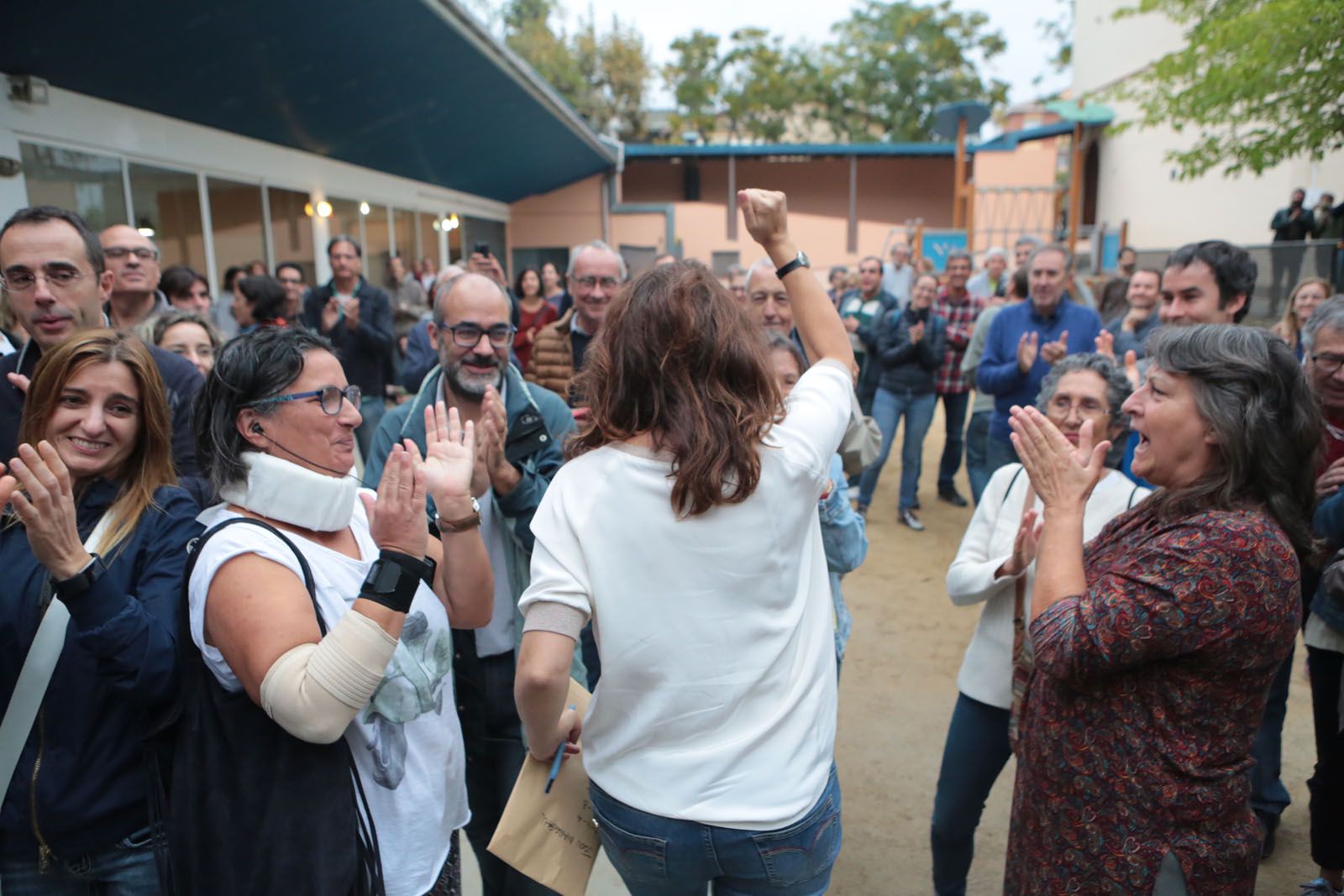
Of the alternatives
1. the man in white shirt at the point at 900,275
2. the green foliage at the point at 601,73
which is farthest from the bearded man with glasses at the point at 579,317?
the green foliage at the point at 601,73

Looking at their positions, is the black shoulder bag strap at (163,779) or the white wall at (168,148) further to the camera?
the white wall at (168,148)

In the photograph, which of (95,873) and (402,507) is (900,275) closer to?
(402,507)

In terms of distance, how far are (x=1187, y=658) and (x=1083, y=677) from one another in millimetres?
187

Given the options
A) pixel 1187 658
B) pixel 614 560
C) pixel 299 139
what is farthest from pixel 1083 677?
pixel 299 139

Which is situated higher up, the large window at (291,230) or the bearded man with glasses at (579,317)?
the large window at (291,230)

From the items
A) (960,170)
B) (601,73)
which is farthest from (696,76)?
(960,170)

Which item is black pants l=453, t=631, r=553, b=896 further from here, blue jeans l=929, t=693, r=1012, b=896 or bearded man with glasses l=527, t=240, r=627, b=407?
bearded man with glasses l=527, t=240, r=627, b=407

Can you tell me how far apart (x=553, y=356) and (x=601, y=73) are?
3320 cm

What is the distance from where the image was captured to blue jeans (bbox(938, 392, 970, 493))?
713cm

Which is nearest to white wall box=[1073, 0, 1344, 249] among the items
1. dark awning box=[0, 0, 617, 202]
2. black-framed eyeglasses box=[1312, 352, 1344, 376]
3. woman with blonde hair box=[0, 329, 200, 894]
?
dark awning box=[0, 0, 617, 202]

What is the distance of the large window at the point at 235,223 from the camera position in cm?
821

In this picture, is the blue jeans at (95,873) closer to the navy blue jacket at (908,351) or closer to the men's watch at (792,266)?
the men's watch at (792,266)

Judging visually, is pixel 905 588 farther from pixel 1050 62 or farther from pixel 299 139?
pixel 1050 62

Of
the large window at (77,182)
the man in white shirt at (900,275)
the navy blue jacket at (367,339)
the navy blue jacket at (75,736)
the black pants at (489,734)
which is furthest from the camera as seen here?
the man in white shirt at (900,275)
